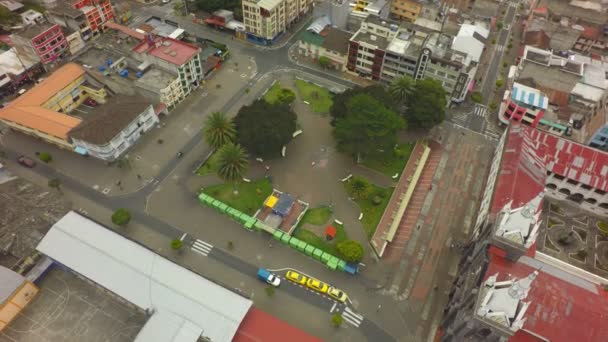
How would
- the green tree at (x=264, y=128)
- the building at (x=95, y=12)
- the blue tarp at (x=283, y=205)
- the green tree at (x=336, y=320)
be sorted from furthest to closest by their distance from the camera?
the building at (x=95, y=12) < the green tree at (x=264, y=128) < the blue tarp at (x=283, y=205) < the green tree at (x=336, y=320)

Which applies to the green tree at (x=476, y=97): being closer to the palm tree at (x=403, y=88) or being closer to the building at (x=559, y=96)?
the building at (x=559, y=96)

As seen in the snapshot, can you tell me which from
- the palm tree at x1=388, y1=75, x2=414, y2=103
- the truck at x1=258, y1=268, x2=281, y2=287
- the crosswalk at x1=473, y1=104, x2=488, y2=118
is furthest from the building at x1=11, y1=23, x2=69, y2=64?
the crosswalk at x1=473, y1=104, x2=488, y2=118

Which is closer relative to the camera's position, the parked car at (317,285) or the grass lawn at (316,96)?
the parked car at (317,285)

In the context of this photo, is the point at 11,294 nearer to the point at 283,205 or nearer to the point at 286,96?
the point at 283,205

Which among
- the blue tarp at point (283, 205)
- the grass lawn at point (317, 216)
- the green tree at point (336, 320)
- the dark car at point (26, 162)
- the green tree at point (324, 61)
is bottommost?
the green tree at point (336, 320)

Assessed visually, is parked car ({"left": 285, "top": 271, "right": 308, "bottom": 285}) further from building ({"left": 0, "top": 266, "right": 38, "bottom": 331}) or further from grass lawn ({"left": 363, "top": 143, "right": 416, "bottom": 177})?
building ({"left": 0, "top": 266, "right": 38, "bottom": 331})

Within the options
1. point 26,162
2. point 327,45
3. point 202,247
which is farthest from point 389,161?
point 26,162

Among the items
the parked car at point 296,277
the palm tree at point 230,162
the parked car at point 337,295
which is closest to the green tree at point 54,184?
the palm tree at point 230,162
